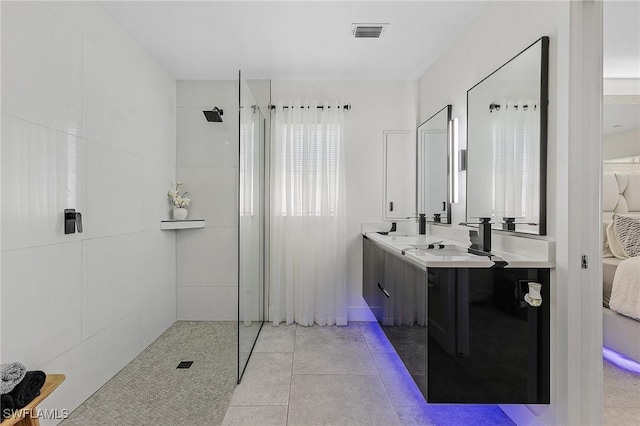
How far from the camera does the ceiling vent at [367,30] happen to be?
2226mm

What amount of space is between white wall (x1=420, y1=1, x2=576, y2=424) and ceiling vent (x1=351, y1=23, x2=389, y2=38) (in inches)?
24.8

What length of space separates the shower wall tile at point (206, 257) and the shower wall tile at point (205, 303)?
66mm

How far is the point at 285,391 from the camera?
1.96 m


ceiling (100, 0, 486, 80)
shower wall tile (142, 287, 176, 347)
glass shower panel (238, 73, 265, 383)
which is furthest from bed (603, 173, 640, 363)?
shower wall tile (142, 287, 176, 347)

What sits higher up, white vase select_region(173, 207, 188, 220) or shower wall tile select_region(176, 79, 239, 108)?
shower wall tile select_region(176, 79, 239, 108)

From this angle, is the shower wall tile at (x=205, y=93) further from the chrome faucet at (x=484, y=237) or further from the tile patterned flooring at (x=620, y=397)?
the tile patterned flooring at (x=620, y=397)

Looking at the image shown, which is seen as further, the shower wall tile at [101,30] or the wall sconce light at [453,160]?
the wall sconce light at [453,160]

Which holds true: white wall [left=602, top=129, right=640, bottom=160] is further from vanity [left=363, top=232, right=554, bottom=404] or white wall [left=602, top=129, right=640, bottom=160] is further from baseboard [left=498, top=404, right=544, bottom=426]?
baseboard [left=498, top=404, right=544, bottom=426]

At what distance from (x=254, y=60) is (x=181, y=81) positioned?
3.25ft

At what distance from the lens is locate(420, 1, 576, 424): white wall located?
1.40 m

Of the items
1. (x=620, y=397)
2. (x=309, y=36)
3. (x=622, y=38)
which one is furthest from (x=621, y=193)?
(x=309, y=36)

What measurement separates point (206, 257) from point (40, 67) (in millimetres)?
2112

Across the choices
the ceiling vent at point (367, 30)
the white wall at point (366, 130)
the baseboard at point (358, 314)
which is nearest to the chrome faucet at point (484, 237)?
the white wall at point (366, 130)

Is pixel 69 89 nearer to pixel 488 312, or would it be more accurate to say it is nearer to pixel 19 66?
pixel 19 66
